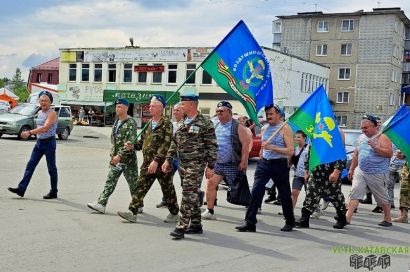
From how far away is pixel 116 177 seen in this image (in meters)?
8.17

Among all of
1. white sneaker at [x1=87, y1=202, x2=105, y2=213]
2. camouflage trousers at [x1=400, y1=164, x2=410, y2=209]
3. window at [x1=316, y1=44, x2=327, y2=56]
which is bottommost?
white sneaker at [x1=87, y1=202, x2=105, y2=213]

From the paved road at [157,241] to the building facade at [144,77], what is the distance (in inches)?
1405

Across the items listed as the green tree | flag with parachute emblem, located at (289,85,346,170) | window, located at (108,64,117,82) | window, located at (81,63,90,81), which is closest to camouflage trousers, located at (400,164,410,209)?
flag with parachute emblem, located at (289,85,346,170)

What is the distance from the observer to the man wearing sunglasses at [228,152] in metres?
8.34

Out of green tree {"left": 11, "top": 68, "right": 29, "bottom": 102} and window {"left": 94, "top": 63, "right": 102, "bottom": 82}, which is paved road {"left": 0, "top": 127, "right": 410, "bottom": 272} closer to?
window {"left": 94, "top": 63, "right": 102, "bottom": 82}

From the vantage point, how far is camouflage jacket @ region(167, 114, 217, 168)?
708 centimetres

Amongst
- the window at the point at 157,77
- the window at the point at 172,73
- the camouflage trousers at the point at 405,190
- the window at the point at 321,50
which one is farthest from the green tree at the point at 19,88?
the camouflage trousers at the point at 405,190

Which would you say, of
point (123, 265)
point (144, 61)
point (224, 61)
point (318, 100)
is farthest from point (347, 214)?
point (144, 61)

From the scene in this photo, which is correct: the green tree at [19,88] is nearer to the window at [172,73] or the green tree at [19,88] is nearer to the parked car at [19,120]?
the window at [172,73]

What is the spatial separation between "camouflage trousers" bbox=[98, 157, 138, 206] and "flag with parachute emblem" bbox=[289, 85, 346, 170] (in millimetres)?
2523

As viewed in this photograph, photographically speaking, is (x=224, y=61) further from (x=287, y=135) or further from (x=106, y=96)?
(x=106, y=96)

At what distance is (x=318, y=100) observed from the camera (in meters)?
8.12

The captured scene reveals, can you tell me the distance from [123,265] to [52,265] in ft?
2.32

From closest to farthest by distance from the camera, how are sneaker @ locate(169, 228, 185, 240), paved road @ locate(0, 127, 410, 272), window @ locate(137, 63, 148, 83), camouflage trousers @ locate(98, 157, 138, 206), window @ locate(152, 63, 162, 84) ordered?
1. paved road @ locate(0, 127, 410, 272)
2. sneaker @ locate(169, 228, 185, 240)
3. camouflage trousers @ locate(98, 157, 138, 206)
4. window @ locate(152, 63, 162, 84)
5. window @ locate(137, 63, 148, 83)
